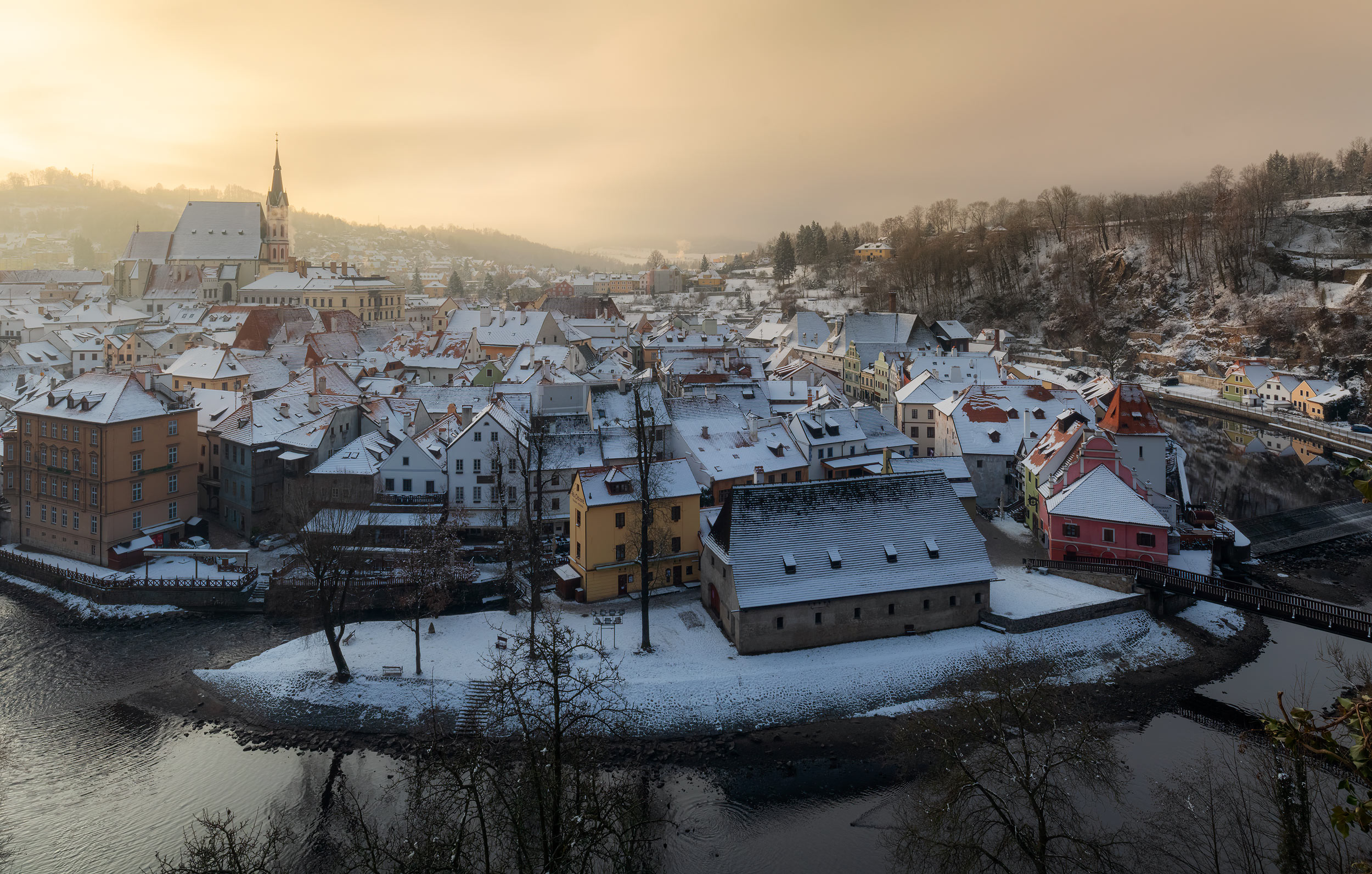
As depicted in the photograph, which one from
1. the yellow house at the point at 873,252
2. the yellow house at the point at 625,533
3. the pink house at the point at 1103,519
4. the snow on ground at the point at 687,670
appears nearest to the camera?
the snow on ground at the point at 687,670

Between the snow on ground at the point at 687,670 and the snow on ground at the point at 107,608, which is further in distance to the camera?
the snow on ground at the point at 107,608

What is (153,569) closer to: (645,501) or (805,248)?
(645,501)

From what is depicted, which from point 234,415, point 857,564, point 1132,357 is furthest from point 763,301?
point 857,564

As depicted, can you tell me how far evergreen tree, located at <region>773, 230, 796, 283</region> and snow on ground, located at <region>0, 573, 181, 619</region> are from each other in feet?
390

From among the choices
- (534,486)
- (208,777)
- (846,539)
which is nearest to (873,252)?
(534,486)

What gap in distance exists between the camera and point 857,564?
28.0 metres

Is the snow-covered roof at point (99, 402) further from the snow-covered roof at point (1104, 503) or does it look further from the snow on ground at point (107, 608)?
the snow-covered roof at point (1104, 503)

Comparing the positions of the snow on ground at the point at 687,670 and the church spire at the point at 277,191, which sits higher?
the church spire at the point at 277,191

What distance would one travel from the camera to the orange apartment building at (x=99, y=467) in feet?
116

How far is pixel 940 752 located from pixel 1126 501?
18.7 meters

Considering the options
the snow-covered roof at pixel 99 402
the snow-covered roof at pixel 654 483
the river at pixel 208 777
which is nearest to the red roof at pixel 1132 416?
the river at pixel 208 777

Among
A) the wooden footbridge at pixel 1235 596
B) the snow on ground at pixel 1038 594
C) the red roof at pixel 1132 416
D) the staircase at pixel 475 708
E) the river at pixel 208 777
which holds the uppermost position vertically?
the red roof at pixel 1132 416

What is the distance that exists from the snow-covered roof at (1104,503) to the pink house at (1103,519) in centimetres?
2

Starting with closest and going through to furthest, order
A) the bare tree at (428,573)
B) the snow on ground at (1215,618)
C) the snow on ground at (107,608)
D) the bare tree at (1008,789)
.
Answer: the bare tree at (1008,789)
the bare tree at (428,573)
the snow on ground at (1215,618)
the snow on ground at (107,608)
